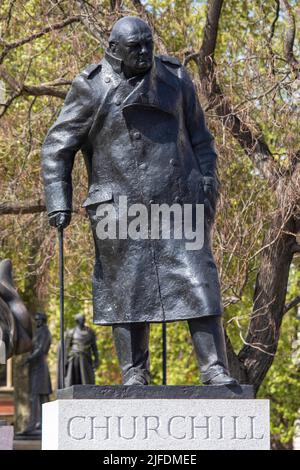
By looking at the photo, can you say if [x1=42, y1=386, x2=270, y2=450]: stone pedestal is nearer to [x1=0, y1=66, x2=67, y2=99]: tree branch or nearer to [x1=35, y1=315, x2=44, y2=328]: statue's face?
[x1=0, y1=66, x2=67, y2=99]: tree branch

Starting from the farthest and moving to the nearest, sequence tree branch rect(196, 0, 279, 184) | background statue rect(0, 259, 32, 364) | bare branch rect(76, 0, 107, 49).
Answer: bare branch rect(76, 0, 107, 49), tree branch rect(196, 0, 279, 184), background statue rect(0, 259, 32, 364)

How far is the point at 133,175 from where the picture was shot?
1029 centimetres

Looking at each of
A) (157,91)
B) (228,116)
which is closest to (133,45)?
(157,91)

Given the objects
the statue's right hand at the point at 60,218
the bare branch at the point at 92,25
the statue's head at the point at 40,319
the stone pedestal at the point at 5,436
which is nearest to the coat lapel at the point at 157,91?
the statue's right hand at the point at 60,218

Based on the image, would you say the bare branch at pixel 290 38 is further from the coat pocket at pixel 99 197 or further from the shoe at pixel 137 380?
the shoe at pixel 137 380

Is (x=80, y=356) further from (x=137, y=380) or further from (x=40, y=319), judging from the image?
(x=137, y=380)

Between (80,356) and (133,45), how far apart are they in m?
20.0

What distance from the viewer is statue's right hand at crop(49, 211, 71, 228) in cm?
1031

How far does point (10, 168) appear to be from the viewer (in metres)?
20.3

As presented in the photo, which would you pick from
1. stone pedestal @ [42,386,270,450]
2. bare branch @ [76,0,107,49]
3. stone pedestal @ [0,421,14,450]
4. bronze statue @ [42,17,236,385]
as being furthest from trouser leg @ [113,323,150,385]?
bare branch @ [76,0,107,49]

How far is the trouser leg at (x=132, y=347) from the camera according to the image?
33.6 ft

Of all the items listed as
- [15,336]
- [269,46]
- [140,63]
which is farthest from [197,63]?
[140,63]

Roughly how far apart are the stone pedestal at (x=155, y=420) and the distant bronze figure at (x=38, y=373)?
20503mm

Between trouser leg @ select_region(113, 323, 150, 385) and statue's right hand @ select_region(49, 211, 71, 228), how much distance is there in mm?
776
